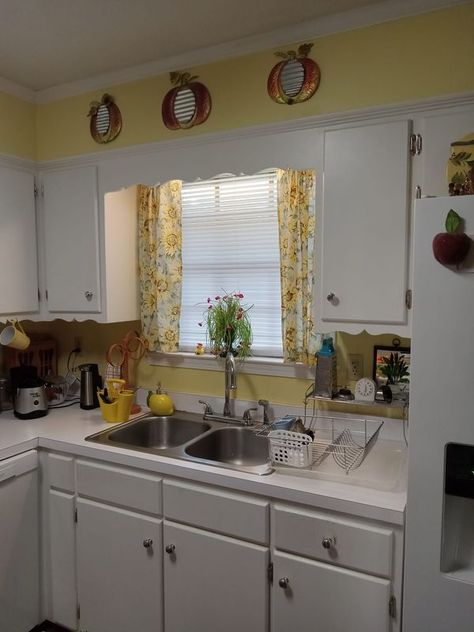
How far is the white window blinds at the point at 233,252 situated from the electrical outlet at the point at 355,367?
0.40 m

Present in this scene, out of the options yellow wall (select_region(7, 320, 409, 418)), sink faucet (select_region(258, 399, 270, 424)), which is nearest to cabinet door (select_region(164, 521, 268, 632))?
sink faucet (select_region(258, 399, 270, 424))

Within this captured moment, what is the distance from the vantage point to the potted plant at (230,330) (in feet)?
7.67

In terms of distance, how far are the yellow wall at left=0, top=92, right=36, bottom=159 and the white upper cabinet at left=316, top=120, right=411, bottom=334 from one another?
1704 mm

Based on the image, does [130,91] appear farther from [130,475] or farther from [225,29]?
[130,475]

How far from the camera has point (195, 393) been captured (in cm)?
251

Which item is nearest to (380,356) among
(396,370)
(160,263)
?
(396,370)

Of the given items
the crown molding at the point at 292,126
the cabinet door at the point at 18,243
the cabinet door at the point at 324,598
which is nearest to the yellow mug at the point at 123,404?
the cabinet door at the point at 18,243

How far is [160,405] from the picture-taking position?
7.94ft

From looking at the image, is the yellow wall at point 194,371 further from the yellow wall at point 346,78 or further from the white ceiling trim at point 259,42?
the white ceiling trim at point 259,42

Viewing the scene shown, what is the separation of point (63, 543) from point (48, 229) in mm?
1554

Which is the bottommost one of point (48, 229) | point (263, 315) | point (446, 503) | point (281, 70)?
point (446, 503)

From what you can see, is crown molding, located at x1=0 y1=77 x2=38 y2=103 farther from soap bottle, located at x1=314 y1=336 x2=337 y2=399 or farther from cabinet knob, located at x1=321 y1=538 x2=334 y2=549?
cabinet knob, located at x1=321 y1=538 x2=334 y2=549

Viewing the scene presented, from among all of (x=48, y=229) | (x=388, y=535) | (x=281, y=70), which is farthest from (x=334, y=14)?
(x=388, y=535)

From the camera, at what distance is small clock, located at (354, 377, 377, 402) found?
6.47 feet
